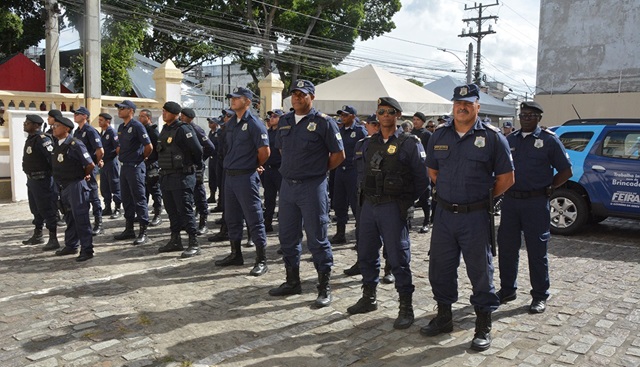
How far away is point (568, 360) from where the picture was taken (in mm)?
3969

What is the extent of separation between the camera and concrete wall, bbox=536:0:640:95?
24188 mm

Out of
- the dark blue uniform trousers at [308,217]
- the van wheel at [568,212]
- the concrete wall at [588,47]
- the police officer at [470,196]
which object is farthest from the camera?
the concrete wall at [588,47]

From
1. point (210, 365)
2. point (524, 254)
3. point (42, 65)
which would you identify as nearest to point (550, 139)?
point (524, 254)

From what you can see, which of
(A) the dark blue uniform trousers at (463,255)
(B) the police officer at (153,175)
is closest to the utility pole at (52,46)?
(B) the police officer at (153,175)

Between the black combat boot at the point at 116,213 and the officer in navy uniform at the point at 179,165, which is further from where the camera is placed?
the black combat boot at the point at 116,213

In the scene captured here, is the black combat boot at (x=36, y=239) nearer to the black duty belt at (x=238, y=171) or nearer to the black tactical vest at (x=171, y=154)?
the black tactical vest at (x=171, y=154)

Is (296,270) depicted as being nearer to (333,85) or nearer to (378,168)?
(378,168)

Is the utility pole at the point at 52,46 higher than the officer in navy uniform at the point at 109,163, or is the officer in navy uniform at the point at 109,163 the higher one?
the utility pole at the point at 52,46

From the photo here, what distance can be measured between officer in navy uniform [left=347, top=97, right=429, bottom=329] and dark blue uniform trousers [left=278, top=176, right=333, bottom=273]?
497 millimetres

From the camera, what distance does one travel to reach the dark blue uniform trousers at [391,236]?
4.54 meters

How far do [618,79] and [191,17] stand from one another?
68.1ft

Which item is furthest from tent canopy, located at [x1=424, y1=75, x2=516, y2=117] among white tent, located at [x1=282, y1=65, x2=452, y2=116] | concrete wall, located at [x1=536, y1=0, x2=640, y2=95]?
white tent, located at [x1=282, y1=65, x2=452, y2=116]

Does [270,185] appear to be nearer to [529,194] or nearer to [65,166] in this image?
[65,166]

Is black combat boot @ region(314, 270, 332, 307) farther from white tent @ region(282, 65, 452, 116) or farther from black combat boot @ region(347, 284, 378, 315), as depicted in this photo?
white tent @ region(282, 65, 452, 116)
